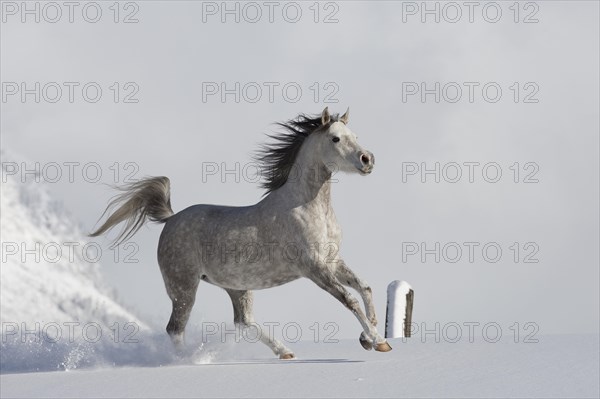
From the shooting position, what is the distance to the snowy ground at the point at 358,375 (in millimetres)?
6531

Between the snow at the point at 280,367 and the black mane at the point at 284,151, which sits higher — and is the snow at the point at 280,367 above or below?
below

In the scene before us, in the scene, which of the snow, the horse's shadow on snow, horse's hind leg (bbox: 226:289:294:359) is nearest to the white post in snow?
the snow

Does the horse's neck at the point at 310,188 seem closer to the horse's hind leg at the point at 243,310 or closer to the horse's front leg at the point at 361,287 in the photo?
the horse's front leg at the point at 361,287

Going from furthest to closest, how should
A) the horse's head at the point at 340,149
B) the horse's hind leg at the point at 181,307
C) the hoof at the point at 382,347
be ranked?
the horse's hind leg at the point at 181,307 → the horse's head at the point at 340,149 → the hoof at the point at 382,347

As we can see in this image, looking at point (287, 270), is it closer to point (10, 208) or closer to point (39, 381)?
point (39, 381)

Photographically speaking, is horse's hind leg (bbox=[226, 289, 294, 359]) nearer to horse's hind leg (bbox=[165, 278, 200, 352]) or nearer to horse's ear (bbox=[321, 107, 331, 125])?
horse's hind leg (bbox=[165, 278, 200, 352])

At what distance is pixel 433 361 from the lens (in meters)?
7.74

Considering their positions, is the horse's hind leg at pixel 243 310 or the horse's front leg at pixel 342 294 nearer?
the horse's front leg at pixel 342 294

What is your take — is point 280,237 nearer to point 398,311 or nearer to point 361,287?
point 361,287

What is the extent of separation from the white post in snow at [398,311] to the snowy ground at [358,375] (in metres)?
3.28

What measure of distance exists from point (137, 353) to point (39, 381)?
58.3 inches

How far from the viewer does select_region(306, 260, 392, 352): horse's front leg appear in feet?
26.3

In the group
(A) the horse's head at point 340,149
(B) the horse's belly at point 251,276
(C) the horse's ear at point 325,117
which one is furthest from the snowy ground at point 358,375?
(C) the horse's ear at point 325,117

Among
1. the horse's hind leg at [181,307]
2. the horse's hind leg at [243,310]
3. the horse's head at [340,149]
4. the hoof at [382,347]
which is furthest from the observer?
the horse's hind leg at [243,310]
